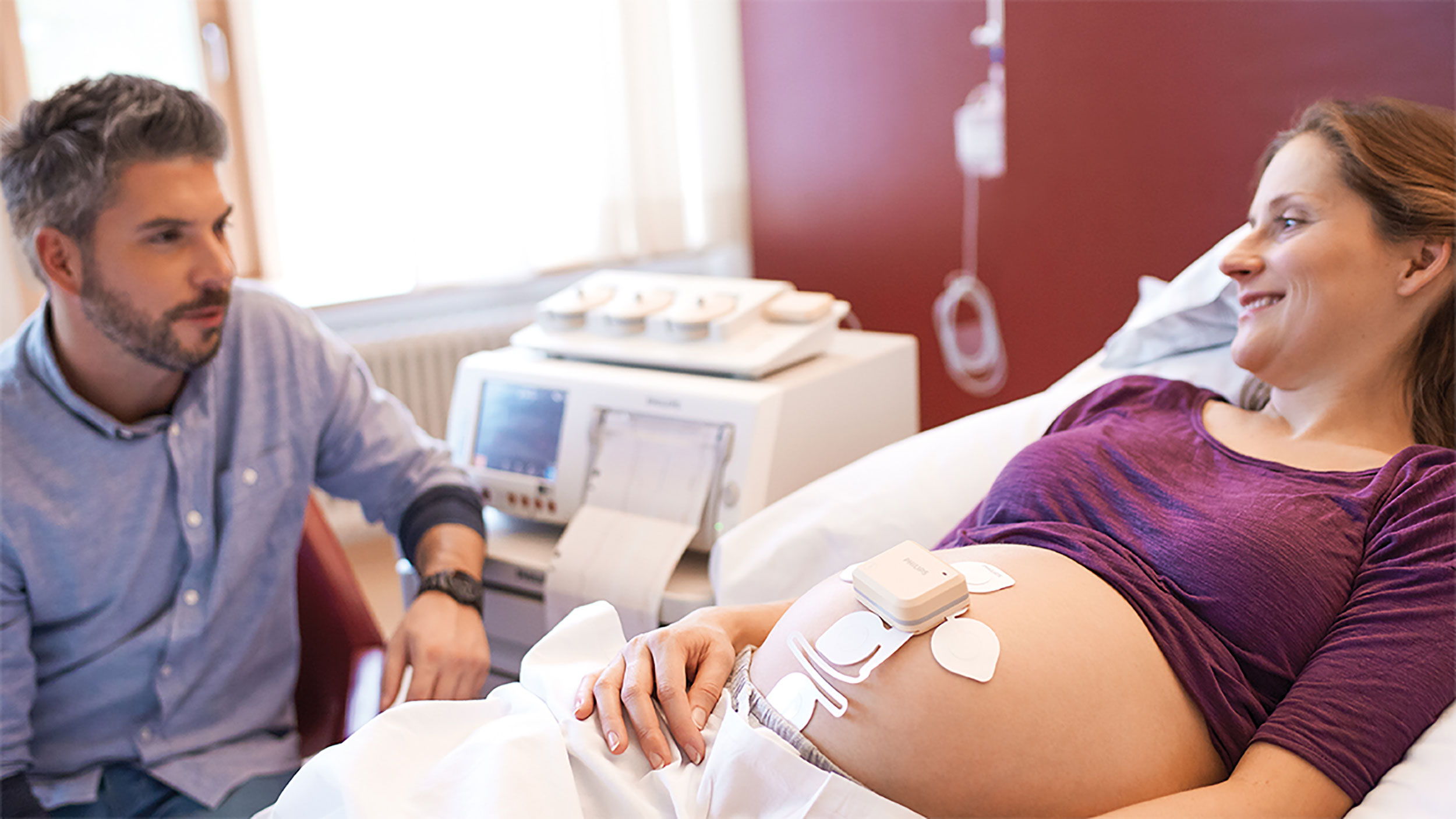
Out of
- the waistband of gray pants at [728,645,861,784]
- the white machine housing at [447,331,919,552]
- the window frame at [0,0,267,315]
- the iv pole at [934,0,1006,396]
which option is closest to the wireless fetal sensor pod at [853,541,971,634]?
the waistband of gray pants at [728,645,861,784]

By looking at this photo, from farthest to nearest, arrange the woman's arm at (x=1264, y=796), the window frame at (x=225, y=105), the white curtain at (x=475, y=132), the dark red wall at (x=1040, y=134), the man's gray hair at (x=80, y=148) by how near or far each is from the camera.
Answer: the white curtain at (x=475, y=132) → the window frame at (x=225, y=105) → the dark red wall at (x=1040, y=134) → the man's gray hair at (x=80, y=148) → the woman's arm at (x=1264, y=796)

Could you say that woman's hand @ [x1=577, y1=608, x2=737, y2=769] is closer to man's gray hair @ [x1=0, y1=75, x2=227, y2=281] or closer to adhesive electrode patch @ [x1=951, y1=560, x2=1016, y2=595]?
adhesive electrode patch @ [x1=951, y1=560, x2=1016, y2=595]

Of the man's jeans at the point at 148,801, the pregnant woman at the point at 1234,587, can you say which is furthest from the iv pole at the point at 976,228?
the man's jeans at the point at 148,801

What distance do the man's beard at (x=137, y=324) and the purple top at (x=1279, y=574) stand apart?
97 cm

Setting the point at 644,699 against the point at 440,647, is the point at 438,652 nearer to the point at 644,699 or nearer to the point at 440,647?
the point at 440,647

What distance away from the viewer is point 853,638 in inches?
37.8

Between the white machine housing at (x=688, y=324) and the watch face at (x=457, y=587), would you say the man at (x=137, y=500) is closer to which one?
the watch face at (x=457, y=587)

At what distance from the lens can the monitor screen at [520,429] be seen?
164 cm

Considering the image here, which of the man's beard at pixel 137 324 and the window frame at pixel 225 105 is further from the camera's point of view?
the window frame at pixel 225 105

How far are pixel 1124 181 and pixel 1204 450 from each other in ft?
4.87

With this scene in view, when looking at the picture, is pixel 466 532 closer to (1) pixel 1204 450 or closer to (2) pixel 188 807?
(2) pixel 188 807

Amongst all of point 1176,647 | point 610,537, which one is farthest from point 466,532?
point 1176,647

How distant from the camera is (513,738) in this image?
0.90 m

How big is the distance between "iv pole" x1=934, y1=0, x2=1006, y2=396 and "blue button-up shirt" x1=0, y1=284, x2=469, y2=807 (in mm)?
1718
